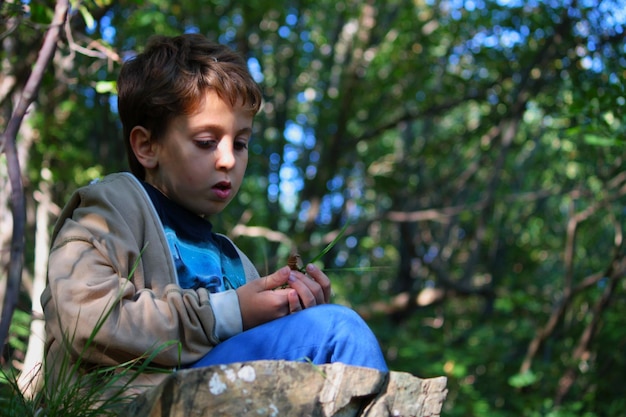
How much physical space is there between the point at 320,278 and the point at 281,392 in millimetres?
535

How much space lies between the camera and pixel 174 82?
2.32m

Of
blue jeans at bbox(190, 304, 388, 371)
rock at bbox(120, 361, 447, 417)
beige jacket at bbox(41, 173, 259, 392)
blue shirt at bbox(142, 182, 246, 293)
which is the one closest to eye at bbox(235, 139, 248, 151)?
blue shirt at bbox(142, 182, 246, 293)

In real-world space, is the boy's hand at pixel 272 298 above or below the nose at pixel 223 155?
below

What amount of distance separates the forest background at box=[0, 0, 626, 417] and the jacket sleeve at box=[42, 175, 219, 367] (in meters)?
1.90

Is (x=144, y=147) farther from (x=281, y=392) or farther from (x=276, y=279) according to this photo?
(x=281, y=392)

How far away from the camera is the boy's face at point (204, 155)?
232 centimetres

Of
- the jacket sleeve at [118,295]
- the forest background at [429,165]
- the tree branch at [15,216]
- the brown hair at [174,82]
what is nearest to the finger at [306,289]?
the jacket sleeve at [118,295]

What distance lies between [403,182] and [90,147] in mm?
3585

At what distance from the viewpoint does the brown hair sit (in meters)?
2.32

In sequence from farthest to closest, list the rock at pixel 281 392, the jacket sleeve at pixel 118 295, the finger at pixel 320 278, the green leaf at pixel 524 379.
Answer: the green leaf at pixel 524 379
the finger at pixel 320 278
the jacket sleeve at pixel 118 295
the rock at pixel 281 392

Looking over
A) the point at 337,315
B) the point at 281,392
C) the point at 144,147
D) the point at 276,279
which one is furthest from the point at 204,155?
the point at 281,392

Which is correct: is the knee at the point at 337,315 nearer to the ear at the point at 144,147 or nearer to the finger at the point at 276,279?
the finger at the point at 276,279

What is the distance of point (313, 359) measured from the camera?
1900mm

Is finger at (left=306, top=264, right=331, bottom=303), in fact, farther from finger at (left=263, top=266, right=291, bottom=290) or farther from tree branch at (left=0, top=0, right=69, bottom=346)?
tree branch at (left=0, top=0, right=69, bottom=346)
